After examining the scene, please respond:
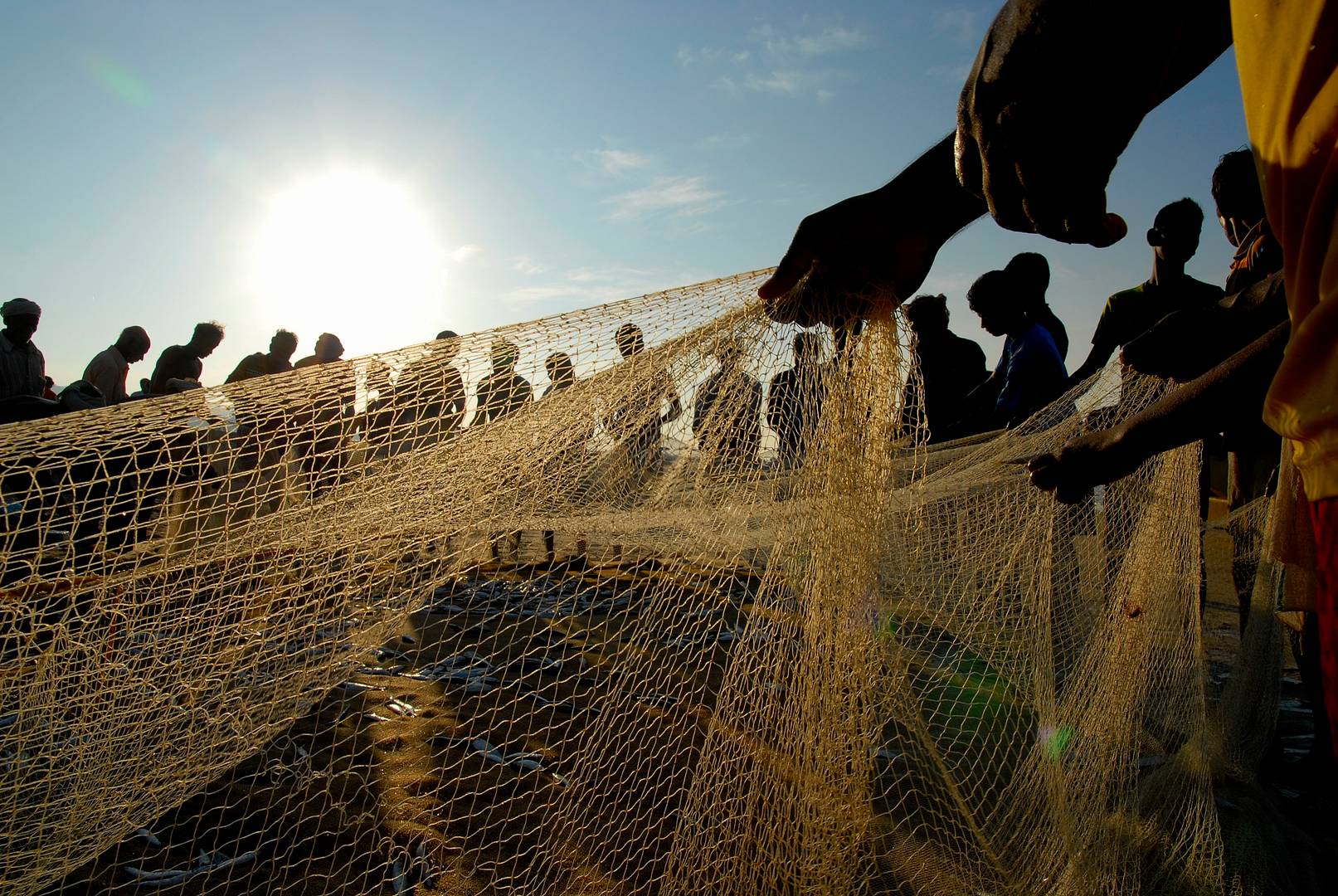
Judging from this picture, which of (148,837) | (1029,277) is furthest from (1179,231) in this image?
(148,837)

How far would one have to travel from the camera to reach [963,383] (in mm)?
4695

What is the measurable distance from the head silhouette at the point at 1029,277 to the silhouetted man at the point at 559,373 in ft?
10.8

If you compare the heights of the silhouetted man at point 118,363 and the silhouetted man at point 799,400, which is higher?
the silhouetted man at point 118,363

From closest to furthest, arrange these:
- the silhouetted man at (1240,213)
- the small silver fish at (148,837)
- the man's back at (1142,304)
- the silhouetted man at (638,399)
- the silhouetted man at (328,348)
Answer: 1. the silhouetted man at (638,399)
2. the small silver fish at (148,837)
3. the silhouetted man at (1240,213)
4. the man's back at (1142,304)
5. the silhouetted man at (328,348)

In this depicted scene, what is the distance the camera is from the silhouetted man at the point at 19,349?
14.4 ft

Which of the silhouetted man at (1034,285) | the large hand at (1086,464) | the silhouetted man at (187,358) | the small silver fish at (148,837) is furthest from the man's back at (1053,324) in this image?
the silhouetted man at (187,358)

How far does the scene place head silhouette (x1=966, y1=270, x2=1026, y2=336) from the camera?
13.4ft

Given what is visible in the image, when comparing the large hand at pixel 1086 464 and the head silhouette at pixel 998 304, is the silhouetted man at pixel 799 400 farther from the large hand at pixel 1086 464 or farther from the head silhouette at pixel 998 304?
the head silhouette at pixel 998 304

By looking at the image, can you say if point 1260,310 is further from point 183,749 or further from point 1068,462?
point 183,749

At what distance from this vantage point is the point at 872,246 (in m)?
1.51

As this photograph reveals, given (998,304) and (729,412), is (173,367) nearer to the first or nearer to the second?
(729,412)

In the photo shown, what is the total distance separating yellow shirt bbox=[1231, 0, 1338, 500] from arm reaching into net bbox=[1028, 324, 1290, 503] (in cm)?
38

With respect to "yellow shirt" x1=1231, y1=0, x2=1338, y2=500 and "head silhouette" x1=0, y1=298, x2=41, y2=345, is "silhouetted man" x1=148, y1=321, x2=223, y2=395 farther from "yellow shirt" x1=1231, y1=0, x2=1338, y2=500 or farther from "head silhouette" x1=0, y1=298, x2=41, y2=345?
"yellow shirt" x1=1231, y1=0, x2=1338, y2=500

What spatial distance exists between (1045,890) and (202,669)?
218 centimetres
